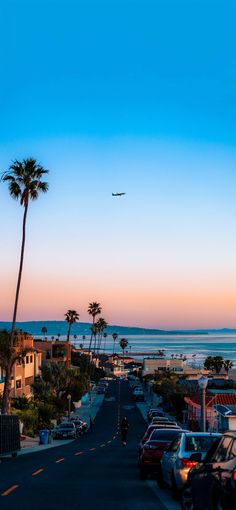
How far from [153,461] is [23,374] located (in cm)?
6095

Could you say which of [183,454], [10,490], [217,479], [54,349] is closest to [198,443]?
[183,454]

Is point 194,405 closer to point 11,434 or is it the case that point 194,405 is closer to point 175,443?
point 11,434

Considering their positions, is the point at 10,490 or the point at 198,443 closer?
the point at 198,443

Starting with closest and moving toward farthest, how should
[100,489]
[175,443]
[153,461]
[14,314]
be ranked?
[175,443], [100,489], [153,461], [14,314]

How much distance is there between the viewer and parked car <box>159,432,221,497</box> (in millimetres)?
14672

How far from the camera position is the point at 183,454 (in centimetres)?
1492

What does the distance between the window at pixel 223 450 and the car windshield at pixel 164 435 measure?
10670mm

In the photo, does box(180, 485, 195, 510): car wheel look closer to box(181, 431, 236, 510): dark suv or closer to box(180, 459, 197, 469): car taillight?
box(181, 431, 236, 510): dark suv

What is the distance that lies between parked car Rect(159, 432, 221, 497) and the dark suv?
2.57 m

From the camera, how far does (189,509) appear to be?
12.8 meters

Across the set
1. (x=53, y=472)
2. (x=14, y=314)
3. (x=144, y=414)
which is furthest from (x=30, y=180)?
(x=144, y=414)

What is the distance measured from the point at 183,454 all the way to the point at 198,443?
1.99ft

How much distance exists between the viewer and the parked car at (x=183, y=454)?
48.1 feet

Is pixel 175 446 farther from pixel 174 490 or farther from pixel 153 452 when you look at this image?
pixel 153 452
